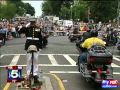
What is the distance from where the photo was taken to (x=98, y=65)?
1425 centimetres

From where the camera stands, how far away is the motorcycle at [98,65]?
1388 cm

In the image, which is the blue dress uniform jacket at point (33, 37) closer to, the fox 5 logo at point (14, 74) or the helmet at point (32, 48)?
the helmet at point (32, 48)

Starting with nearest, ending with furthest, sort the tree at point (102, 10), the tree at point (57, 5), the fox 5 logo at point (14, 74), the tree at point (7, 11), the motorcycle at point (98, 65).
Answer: the fox 5 logo at point (14, 74) < the motorcycle at point (98, 65) < the tree at point (102, 10) < the tree at point (7, 11) < the tree at point (57, 5)

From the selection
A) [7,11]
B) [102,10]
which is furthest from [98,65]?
[7,11]

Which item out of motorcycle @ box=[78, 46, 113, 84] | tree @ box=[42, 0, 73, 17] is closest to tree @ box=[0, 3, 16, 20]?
tree @ box=[42, 0, 73, 17]

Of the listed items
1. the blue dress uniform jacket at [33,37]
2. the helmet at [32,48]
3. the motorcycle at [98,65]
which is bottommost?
the motorcycle at [98,65]

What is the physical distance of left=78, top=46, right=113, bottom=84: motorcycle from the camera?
1388cm

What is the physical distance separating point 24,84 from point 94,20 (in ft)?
209

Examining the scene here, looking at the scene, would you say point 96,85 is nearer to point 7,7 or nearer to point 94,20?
point 94,20

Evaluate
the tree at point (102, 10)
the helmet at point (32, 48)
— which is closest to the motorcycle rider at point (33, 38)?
the helmet at point (32, 48)

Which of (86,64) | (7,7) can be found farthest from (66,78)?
(7,7)

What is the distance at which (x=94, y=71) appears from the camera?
14.1 meters

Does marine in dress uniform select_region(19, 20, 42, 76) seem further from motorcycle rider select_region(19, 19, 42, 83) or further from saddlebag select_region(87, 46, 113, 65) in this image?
saddlebag select_region(87, 46, 113, 65)

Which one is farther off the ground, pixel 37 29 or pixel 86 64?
pixel 37 29
